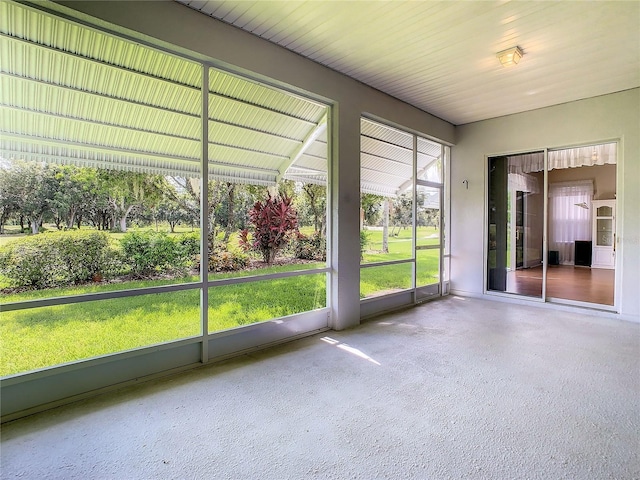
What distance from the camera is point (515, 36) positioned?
3.27 meters

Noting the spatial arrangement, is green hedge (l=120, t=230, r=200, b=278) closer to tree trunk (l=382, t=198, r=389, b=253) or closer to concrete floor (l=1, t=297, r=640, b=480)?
concrete floor (l=1, t=297, r=640, b=480)

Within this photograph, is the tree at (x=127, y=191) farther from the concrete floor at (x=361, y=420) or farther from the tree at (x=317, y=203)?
the tree at (x=317, y=203)

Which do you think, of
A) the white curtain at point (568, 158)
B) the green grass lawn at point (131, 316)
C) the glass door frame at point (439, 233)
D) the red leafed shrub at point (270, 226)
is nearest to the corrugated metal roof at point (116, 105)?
the red leafed shrub at point (270, 226)

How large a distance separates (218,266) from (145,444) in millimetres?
1631

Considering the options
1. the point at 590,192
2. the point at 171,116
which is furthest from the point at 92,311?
the point at 590,192

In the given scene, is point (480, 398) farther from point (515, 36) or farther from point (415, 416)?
point (515, 36)

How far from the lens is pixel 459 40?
A: 335cm

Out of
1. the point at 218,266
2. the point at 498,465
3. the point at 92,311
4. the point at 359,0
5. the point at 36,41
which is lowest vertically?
the point at 498,465

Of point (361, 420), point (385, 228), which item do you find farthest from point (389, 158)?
point (361, 420)

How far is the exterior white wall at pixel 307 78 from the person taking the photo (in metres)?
2.62

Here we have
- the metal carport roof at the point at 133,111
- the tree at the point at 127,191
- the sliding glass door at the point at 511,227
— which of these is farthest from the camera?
the sliding glass door at the point at 511,227

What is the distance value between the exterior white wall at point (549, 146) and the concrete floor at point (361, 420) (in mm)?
1944

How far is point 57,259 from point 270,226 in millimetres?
1923

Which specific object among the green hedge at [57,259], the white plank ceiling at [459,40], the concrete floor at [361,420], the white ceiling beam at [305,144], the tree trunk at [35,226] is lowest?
the concrete floor at [361,420]
